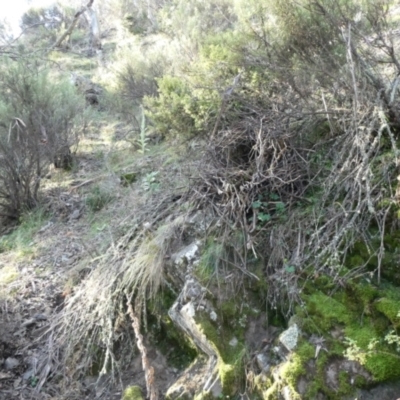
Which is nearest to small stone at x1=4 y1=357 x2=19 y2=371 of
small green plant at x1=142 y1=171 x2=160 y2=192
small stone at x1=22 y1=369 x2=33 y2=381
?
small stone at x1=22 y1=369 x2=33 y2=381

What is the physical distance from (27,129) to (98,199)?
147 cm

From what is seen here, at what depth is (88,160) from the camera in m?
7.12

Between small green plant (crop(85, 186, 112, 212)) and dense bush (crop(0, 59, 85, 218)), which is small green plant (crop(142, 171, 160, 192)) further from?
dense bush (crop(0, 59, 85, 218))

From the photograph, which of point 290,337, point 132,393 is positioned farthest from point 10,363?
point 290,337

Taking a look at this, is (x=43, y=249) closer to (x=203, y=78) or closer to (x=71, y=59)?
(x=203, y=78)

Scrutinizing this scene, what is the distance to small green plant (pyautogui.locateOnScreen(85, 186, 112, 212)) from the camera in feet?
17.3

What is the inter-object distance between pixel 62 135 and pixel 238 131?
14.1ft

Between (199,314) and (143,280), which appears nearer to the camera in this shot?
(199,314)

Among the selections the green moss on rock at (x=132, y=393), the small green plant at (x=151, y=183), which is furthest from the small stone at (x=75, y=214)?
the green moss on rock at (x=132, y=393)

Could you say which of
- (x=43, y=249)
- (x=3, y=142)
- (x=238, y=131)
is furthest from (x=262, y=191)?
(x=3, y=142)

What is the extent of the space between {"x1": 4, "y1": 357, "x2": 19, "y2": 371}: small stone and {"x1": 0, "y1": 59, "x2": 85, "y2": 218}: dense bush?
3042 mm

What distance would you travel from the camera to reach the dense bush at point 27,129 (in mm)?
5555

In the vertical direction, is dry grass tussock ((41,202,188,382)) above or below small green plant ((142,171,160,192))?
below

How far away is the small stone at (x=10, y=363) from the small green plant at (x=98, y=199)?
244cm
